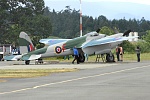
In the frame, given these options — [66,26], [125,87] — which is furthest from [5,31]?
[66,26]

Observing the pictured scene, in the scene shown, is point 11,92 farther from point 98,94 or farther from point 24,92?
point 98,94

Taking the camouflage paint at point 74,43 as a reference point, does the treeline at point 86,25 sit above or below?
above

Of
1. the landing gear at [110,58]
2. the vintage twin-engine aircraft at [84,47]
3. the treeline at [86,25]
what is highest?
the treeline at [86,25]

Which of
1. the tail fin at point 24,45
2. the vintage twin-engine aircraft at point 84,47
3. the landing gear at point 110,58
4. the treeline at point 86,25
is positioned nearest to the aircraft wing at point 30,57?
the vintage twin-engine aircraft at point 84,47

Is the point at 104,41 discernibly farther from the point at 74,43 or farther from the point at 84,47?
the point at 74,43

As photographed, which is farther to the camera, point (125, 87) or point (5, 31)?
point (5, 31)

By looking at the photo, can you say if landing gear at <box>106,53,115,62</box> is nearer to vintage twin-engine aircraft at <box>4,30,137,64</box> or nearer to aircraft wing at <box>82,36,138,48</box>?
vintage twin-engine aircraft at <box>4,30,137,64</box>

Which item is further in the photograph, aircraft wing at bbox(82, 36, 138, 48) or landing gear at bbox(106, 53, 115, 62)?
landing gear at bbox(106, 53, 115, 62)

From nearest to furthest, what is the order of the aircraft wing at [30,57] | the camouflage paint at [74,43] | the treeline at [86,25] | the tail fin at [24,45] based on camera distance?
the aircraft wing at [30,57] → the camouflage paint at [74,43] → the tail fin at [24,45] → the treeline at [86,25]

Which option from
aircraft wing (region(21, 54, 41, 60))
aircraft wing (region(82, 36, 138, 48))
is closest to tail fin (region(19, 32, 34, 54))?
aircraft wing (region(21, 54, 41, 60))

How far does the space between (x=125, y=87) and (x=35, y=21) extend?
73.3 meters

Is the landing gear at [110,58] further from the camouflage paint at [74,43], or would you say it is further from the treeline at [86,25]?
the treeline at [86,25]

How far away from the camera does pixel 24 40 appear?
143ft

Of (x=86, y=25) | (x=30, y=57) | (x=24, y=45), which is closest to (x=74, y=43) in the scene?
(x=30, y=57)
